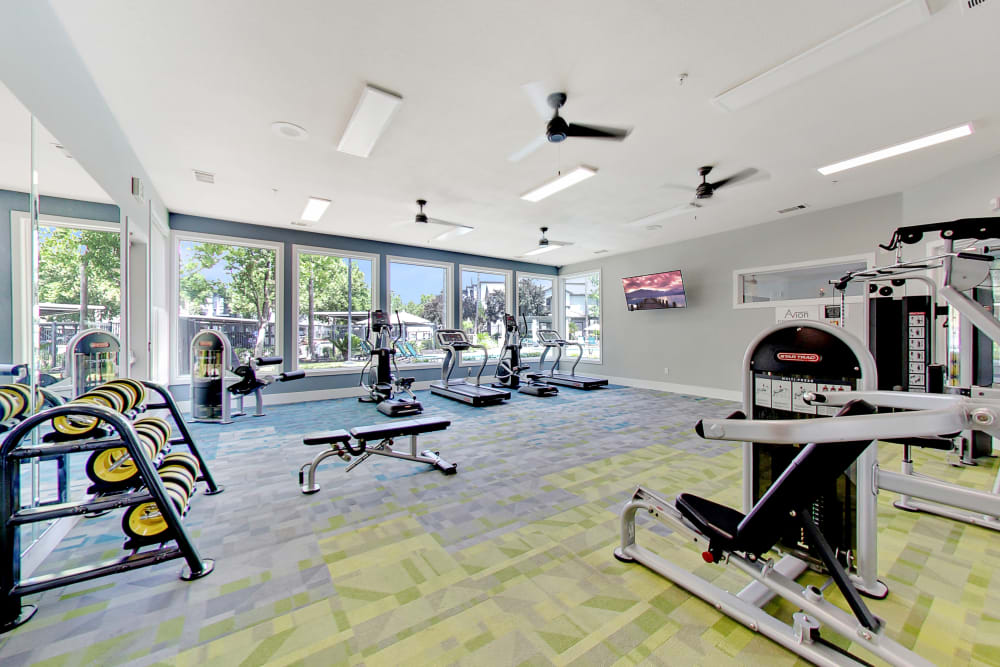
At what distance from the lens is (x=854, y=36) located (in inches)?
92.7

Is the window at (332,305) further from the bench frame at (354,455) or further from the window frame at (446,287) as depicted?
the bench frame at (354,455)

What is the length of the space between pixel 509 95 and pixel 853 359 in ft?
9.23

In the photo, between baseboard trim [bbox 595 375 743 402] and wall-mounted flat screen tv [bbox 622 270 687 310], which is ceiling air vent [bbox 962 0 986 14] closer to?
wall-mounted flat screen tv [bbox 622 270 687 310]

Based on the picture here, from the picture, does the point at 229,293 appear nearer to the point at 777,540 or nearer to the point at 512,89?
the point at 512,89

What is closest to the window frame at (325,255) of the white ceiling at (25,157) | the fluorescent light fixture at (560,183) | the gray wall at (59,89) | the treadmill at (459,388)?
the treadmill at (459,388)

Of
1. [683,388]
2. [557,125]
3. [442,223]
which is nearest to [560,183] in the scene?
[557,125]

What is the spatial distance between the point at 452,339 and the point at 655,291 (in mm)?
4388

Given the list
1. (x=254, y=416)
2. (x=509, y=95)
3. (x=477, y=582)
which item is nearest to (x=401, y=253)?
(x=254, y=416)

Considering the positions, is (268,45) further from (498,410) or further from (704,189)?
(498,410)

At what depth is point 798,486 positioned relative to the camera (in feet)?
4.59

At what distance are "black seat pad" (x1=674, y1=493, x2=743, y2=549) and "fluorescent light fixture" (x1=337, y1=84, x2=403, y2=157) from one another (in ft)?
11.0

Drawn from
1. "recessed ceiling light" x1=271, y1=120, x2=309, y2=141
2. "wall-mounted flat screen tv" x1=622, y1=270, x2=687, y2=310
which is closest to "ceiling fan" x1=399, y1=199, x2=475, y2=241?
"recessed ceiling light" x1=271, y1=120, x2=309, y2=141

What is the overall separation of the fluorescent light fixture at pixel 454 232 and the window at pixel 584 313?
4.25 metres

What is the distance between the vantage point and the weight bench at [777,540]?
1358mm
